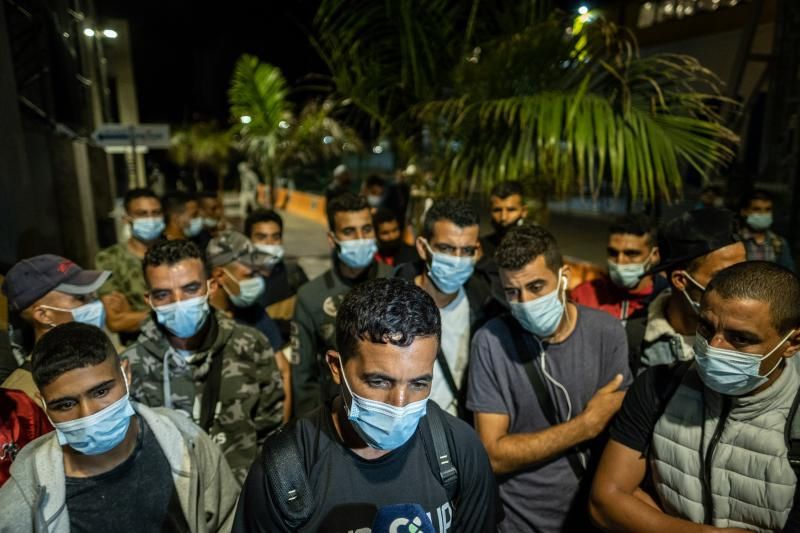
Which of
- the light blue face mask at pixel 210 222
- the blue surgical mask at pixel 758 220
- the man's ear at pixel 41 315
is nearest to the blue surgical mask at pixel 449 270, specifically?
the man's ear at pixel 41 315

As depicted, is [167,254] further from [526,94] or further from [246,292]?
[526,94]

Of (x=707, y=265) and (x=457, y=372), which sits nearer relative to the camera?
(x=707, y=265)

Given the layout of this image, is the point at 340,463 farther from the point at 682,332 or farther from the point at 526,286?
the point at 682,332

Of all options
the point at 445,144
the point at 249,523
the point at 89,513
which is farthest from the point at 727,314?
the point at 445,144

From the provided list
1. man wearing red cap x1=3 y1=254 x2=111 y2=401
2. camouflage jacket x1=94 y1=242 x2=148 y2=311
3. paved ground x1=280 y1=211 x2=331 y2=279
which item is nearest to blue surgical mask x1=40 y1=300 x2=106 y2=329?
man wearing red cap x1=3 y1=254 x2=111 y2=401

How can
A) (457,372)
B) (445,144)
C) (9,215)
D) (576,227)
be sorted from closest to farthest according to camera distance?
(457,372) → (9,215) → (445,144) → (576,227)

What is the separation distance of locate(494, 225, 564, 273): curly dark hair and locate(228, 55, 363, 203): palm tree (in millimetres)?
10583

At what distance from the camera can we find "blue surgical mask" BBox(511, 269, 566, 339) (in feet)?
7.10

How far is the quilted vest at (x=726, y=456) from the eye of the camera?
5.16ft

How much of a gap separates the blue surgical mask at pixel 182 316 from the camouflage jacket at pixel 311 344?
0.71 metres

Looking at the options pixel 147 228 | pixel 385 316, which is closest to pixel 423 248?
pixel 385 316

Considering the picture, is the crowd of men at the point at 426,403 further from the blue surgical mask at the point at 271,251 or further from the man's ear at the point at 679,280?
the blue surgical mask at the point at 271,251

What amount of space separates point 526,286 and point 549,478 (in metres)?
0.81

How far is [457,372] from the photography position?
2.53 m
